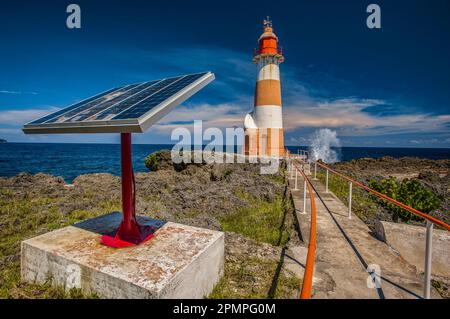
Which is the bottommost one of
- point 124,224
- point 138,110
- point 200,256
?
point 200,256

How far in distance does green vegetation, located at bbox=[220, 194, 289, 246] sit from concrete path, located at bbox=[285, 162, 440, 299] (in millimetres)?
643

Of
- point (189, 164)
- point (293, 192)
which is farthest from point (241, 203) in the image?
point (189, 164)

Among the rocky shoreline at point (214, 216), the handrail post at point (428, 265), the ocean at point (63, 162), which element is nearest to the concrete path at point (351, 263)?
the handrail post at point (428, 265)

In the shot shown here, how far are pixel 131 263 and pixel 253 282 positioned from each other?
1.84 metres

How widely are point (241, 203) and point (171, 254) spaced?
562 cm

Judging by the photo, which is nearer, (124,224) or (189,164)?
(124,224)

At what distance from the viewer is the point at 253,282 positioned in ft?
12.1

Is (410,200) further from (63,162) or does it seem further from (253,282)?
(63,162)

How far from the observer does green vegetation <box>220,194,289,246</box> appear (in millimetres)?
5795

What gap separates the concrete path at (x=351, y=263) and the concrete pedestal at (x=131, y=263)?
1.52 metres

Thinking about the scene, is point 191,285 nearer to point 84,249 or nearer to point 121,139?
point 84,249

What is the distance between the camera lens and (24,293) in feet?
10.8

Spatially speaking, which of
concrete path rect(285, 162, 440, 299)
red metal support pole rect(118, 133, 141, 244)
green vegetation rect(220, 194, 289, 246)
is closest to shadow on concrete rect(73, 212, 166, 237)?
red metal support pole rect(118, 133, 141, 244)

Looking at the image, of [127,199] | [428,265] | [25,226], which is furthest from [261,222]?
[25,226]
